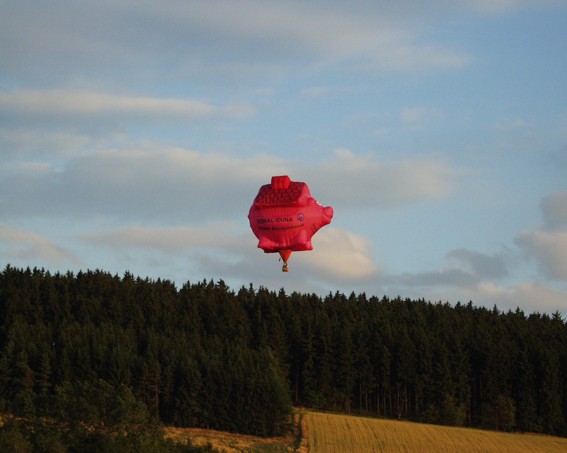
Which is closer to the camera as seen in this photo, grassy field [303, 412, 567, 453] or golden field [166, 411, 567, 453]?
golden field [166, 411, 567, 453]

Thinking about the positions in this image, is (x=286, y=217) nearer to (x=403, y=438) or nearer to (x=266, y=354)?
(x=403, y=438)

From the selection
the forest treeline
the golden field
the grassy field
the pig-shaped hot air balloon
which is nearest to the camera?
the pig-shaped hot air balloon

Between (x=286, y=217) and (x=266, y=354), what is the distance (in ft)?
173

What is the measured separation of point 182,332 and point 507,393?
34.9 meters

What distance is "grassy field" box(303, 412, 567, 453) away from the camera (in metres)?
100

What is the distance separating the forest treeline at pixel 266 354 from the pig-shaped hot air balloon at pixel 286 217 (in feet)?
87.2

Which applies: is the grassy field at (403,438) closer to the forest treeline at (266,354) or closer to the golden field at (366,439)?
the golden field at (366,439)

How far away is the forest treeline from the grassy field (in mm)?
4671

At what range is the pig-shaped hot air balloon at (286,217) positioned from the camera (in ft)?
251

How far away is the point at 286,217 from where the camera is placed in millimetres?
76500

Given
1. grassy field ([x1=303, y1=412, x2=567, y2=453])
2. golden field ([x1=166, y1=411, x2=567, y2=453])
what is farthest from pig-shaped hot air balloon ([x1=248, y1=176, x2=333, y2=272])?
grassy field ([x1=303, y1=412, x2=567, y2=453])

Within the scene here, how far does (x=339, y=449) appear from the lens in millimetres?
97562

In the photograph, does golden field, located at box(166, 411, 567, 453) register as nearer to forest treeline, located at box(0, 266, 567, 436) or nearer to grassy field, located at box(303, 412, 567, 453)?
grassy field, located at box(303, 412, 567, 453)

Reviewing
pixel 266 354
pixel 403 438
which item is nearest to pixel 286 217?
pixel 403 438
